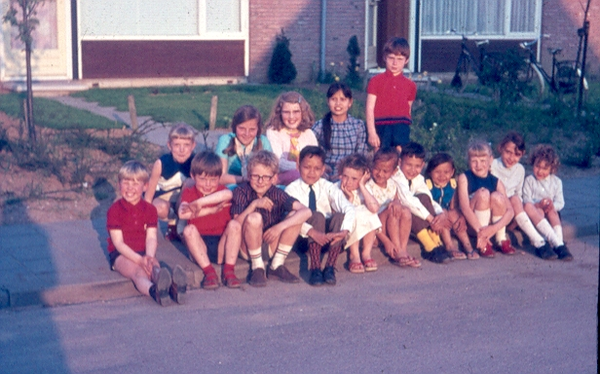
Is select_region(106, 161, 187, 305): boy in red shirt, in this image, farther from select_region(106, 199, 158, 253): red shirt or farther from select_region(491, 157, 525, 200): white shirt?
select_region(491, 157, 525, 200): white shirt

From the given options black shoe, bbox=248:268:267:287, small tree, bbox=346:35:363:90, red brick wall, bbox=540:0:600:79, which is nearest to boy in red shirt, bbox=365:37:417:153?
black shoe, bbox=248:268:267:287

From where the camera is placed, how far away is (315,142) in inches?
303

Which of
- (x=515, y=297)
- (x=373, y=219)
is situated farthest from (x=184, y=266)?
(x=515, y=297)

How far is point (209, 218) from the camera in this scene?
6.81 m

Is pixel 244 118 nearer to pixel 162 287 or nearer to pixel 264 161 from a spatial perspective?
pixel 264 161

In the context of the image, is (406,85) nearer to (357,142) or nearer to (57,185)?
(357,142)

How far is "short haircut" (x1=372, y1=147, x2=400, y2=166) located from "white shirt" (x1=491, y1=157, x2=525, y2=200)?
1.37 meters

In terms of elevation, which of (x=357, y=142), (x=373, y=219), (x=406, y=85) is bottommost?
(x=373, y=219)

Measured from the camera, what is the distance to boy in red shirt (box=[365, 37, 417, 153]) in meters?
8.14

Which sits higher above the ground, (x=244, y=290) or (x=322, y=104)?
(x=322, y=104)

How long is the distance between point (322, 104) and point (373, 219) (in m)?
6.73

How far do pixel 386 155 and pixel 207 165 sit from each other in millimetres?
1608

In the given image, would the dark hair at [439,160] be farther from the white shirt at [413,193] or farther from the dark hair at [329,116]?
the dark hair at [329,116]

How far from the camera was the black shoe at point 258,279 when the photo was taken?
657 cm
